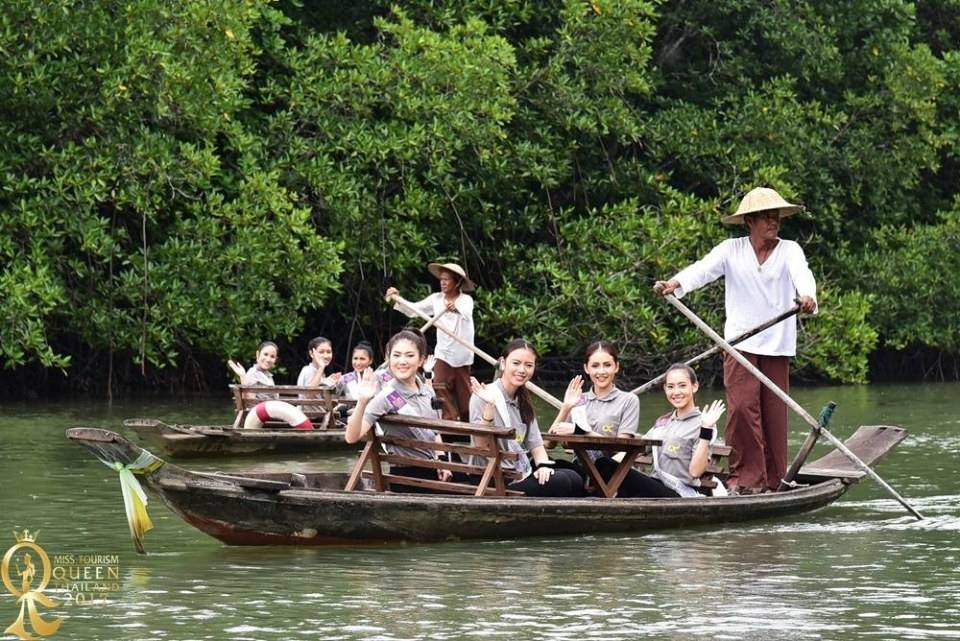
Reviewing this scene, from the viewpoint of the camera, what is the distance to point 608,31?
20797 millimetres

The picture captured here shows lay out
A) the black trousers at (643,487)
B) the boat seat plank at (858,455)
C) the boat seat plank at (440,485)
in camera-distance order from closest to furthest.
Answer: the boat seat plank at (440,485)
the black trousers at (643,487)
the boat seat plank at (858,455)

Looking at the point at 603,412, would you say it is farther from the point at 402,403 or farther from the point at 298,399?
the point at 298,399

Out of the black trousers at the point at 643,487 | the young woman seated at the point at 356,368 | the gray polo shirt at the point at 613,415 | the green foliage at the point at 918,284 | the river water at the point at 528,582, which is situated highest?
the green foliage at the point at 918,284

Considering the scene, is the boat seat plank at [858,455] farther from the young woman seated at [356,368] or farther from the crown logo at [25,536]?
the crown logo at [25,536]

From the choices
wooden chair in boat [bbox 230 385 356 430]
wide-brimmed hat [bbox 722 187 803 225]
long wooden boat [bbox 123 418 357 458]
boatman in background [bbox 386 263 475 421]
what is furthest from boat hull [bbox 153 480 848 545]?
wooden chair in boat [bbox 230 385 356 430]

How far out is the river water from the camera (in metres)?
6.77

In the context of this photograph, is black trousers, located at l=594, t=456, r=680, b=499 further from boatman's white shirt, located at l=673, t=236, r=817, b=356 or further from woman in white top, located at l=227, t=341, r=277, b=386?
woman in white top, located at l=227, t=341, r=277, b=386

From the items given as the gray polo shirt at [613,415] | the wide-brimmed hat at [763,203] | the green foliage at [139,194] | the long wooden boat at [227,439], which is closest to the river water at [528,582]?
the gray polo shirt at [613,415]

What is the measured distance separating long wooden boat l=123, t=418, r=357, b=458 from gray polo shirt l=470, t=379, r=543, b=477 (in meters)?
4.24

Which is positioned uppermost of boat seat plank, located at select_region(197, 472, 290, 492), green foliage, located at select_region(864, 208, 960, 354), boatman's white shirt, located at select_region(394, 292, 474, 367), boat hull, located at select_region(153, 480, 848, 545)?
green foliage, located at select_region(864, 208, 960, 354)

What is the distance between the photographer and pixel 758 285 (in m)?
9.75

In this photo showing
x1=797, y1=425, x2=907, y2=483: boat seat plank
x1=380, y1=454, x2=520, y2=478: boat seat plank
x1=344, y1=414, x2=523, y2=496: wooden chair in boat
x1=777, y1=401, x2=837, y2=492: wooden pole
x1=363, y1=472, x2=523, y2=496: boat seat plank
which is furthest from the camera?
x1=797, y1=425, x2=907, y2=483: boat seat plank

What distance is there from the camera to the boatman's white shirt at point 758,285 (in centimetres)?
973

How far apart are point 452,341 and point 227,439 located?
5.61 ft
